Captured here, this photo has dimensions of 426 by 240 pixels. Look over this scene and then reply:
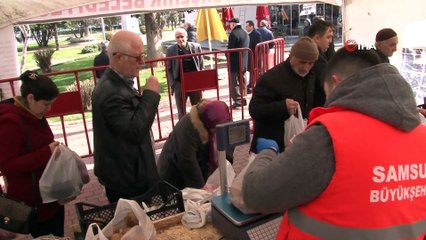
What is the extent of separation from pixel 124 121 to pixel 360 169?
162 cm

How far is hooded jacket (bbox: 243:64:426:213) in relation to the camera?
3.65 ft

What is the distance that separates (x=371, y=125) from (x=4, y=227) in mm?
2186

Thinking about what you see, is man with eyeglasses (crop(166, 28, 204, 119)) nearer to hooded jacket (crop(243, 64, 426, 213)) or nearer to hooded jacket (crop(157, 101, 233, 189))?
hooded jacket (crop(157, 101, 233, 189))

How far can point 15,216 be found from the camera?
2.40 m

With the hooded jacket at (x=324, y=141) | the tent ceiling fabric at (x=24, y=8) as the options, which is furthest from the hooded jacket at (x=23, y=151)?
the hooded jacket at (x=324, y=141)

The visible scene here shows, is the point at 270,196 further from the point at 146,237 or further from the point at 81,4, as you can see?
the point at 81,4

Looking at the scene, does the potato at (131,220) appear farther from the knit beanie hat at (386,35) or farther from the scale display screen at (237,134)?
the knit beanie hat at (386,35)

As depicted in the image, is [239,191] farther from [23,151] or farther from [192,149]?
[23,151]

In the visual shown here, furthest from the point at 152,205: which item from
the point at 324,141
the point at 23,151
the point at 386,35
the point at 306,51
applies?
the point at 386,35

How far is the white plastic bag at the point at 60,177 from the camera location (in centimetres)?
251

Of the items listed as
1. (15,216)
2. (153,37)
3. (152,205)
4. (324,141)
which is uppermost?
(324,141)

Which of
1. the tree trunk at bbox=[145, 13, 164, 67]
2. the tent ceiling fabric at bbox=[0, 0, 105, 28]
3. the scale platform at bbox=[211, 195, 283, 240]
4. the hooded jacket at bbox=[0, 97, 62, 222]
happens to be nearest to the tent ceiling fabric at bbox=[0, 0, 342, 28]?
the tent ceiling fabric at bbox=[0, 0, 105, 28]

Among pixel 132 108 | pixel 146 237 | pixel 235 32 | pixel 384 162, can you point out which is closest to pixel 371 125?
pixel 384 162

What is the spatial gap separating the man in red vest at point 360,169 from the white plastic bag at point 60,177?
68.3 inches
